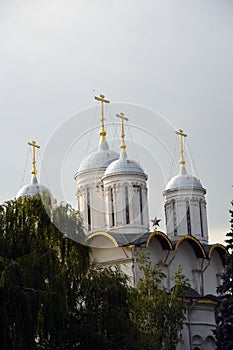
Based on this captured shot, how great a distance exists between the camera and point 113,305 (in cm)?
2070

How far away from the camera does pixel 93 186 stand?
35188mm

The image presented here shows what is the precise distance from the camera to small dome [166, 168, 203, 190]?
3641 centimetres

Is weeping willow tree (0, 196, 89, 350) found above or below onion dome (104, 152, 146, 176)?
below

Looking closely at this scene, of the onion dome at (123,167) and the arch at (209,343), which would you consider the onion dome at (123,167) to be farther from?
the arch at (209,343)

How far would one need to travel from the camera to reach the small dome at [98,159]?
1403 inches

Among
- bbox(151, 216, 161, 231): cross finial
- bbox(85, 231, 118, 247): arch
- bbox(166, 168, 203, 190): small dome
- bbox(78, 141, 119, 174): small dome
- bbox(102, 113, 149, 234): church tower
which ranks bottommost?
bbox(85, 231, 118, 247): arch

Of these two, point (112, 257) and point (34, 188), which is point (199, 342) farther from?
point (34, 188)

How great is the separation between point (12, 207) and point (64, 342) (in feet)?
13.3

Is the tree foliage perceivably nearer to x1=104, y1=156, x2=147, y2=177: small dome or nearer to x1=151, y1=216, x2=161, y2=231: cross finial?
x1=151, y1=216, x2=161, y2=231: cross finial

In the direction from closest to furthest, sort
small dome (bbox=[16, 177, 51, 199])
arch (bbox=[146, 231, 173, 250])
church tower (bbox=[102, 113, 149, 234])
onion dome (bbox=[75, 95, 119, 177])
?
arch (bbox=[146, 231, 173, 250]) → church tower (bbox=[102, 113, 149, 234]) → onion dome (bbox=[75, 95, 119, 177]) → small dome (bbox=[16, 177, 51, 199])

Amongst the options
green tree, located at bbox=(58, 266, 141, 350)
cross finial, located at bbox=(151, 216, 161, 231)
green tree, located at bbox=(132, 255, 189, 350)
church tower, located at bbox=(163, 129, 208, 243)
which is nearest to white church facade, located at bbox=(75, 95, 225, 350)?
church tower, located at bbox=(163, 129, 208, 243)

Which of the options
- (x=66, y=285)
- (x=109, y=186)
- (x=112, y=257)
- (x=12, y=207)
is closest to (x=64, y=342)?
(x=66, y=285)

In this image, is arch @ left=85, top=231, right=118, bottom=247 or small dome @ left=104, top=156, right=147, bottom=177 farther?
small dome @ left=104, top=156, right=147, bottom=177

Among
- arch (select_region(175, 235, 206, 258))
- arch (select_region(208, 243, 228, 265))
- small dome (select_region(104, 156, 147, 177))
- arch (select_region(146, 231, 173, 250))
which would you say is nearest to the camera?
arch (select_region(146, 231, 173, 250))
